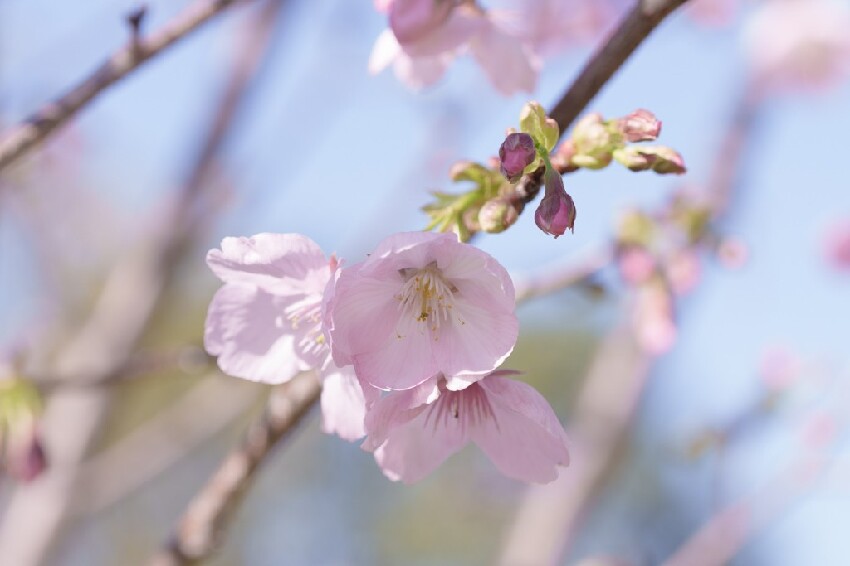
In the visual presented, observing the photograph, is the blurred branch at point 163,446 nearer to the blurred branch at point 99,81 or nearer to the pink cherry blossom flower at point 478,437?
the blurred branch at point 99,81

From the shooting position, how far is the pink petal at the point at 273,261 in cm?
87

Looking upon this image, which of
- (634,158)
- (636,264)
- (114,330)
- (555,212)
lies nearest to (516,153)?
(555,212)

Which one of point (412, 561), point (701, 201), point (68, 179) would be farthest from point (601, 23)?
point (412, 561)

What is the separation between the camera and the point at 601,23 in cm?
414

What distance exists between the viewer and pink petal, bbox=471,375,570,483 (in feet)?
2.73

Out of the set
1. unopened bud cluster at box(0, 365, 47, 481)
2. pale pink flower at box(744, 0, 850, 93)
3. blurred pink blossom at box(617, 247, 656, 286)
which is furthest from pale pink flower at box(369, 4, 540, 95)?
pale pink flower at box(744, 0, 850, 93)

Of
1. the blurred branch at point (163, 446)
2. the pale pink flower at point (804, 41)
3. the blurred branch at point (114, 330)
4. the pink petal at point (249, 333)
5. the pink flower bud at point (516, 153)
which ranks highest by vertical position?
the pink flower bud at point (516, 153)

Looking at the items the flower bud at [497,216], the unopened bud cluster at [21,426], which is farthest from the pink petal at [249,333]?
the unopened bud cluster at [21,426]

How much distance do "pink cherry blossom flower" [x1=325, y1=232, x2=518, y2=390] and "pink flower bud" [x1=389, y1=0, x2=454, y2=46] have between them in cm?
28

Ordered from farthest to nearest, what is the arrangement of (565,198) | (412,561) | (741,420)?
(412,561) < (741,420) < (565,198)

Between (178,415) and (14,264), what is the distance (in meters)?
3.42

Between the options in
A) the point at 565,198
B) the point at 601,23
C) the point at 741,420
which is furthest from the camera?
the point at 601,23

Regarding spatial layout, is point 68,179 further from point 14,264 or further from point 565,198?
point 565,198

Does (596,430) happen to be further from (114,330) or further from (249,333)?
(249,333)
